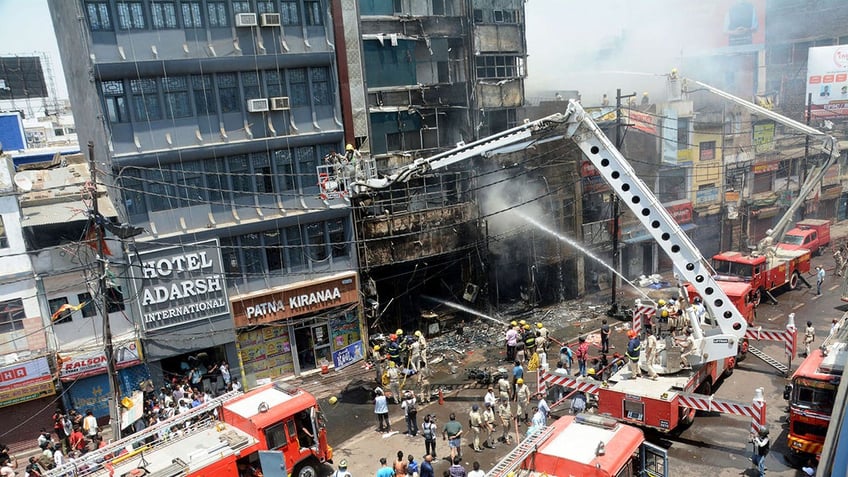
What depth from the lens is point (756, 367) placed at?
20.0 m

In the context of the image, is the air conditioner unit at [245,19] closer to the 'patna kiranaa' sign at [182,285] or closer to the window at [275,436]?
the 'patna kiranaa' sign at [182,285]

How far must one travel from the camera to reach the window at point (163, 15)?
19.5m

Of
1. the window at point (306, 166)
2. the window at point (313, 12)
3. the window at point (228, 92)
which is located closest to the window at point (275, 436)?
the window at point (306, 166)

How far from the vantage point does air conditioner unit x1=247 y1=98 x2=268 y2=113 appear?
2102cm

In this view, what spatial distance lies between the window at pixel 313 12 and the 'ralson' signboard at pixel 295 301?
9438mm

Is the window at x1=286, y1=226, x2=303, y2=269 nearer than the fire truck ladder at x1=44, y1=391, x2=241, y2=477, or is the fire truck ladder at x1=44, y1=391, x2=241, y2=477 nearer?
the fire truck ladder at x1=44, y1=391, x2=241, y2=477

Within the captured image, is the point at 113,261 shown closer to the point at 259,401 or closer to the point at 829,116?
the point at 259,401

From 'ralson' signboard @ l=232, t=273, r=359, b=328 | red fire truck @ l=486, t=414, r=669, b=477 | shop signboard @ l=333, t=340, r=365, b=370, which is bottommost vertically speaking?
shop signboard @ l=333, t=340, r=365, b=370

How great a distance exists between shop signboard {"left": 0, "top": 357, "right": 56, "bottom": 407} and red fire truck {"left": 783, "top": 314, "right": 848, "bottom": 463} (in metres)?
Result: 20.1

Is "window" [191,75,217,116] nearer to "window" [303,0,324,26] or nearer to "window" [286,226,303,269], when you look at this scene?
"window" [303,0,324,26]

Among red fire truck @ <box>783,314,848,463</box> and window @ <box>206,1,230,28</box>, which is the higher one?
window @ <box>206,1,230,28</box>

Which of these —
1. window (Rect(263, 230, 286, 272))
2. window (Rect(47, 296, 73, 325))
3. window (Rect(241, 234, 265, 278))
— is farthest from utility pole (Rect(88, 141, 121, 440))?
window (Rect(263, 230, 286, 272))

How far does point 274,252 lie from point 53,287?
6.98 m

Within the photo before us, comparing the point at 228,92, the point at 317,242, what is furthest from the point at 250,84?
the point at 317,242
